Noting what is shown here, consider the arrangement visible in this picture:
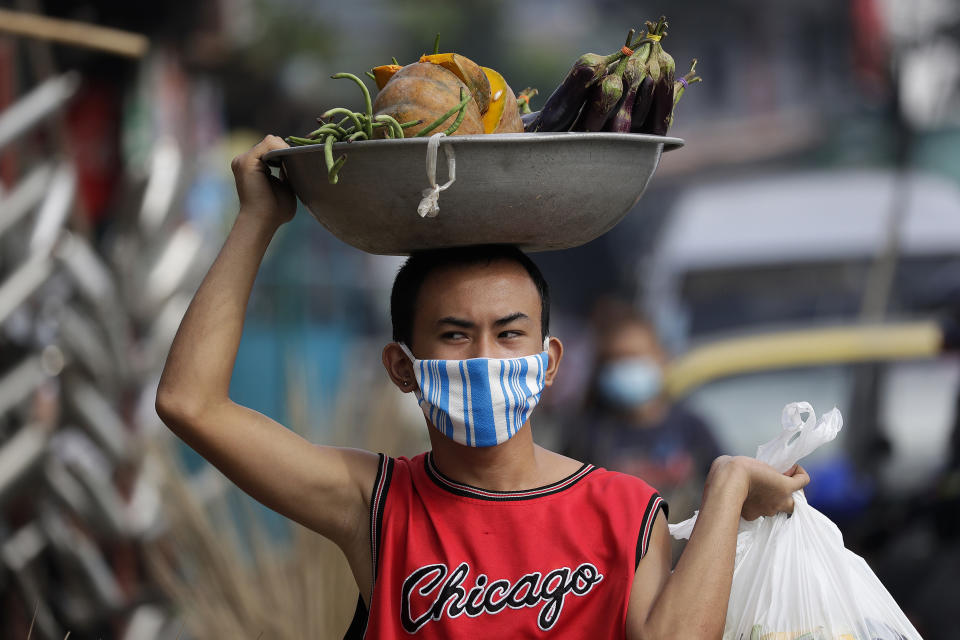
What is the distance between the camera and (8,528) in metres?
4.93

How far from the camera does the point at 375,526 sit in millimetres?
2166

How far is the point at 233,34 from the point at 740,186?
3.66 metres

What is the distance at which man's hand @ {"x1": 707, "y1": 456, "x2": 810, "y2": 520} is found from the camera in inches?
80.3

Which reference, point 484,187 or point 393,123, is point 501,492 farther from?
point 393,123

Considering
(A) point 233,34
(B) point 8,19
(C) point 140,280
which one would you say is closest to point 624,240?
(A) point 233,34

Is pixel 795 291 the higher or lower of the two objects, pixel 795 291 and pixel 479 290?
the lower

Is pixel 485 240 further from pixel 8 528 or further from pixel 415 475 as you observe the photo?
pixel 8 528

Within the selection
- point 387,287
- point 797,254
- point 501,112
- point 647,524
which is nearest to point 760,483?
point 647,524

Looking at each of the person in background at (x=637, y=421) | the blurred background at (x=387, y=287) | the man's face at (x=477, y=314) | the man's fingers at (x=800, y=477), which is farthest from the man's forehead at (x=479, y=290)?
the person in background at (x=637, y=421)

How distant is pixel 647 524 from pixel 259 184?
3.04 ft

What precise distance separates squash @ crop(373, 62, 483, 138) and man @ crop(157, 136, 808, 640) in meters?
0.28

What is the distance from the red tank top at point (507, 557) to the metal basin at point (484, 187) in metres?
0.48

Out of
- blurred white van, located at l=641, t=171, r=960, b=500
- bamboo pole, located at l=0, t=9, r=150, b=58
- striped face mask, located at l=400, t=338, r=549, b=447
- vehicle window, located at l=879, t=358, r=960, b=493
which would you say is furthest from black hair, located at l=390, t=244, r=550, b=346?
vehicle window, located at l=879, t=358, r=960, b=493

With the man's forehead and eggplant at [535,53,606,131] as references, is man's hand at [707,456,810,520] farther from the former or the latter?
eggplant at [535,53,606,131]
